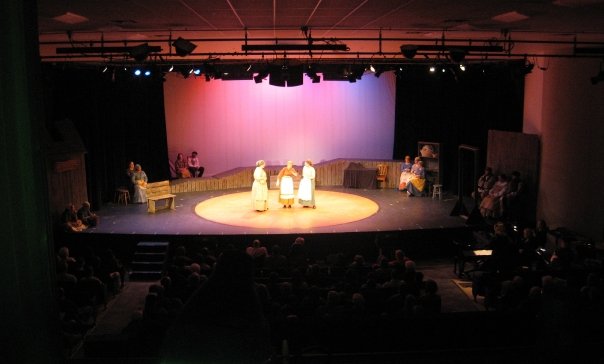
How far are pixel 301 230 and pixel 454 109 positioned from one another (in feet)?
22.9

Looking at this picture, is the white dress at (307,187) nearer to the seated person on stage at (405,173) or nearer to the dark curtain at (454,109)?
the dark curtain at (454,109)

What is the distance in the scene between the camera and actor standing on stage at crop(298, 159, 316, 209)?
13.4 metres

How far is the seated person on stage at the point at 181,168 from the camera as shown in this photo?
1678cm

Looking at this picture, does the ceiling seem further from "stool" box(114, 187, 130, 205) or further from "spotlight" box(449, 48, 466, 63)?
"stool" box(114, 187, 130, 205)

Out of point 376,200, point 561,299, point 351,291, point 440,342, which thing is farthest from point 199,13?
point 376,200

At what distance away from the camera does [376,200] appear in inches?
577

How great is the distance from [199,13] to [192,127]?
10066 millimetres

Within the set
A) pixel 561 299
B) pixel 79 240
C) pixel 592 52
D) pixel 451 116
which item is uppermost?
pixel 592 52

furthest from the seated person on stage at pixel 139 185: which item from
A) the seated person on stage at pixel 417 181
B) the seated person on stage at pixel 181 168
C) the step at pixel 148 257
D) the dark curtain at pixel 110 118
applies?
the seated person on stage at pixel 417 181

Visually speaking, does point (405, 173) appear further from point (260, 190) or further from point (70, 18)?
point (70, 18)

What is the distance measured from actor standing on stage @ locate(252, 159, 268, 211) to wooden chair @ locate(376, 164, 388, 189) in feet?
14.4

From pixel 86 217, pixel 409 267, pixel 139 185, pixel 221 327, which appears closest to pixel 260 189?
pixel 139 185

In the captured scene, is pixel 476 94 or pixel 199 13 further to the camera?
pixel 476 94

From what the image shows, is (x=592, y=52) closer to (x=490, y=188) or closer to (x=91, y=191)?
(x=490, y=188)
